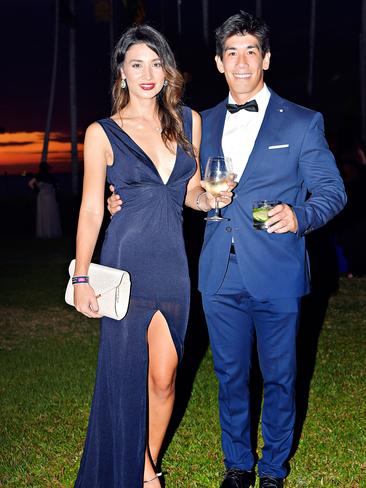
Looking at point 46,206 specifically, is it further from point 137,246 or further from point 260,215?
point 260,215

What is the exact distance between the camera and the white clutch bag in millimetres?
3980

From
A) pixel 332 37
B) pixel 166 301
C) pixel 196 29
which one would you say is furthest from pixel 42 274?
pixel 332 37

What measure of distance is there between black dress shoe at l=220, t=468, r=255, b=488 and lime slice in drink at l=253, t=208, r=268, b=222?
1.59 metres

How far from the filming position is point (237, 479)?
4.46 meters

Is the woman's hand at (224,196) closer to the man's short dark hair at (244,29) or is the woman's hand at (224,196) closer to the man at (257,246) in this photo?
the man at (257,246)

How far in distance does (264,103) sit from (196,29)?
4027cm

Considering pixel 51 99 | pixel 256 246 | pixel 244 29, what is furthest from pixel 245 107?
pixel 51 99

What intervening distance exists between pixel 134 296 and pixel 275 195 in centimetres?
94

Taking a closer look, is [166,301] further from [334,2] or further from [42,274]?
[334,2]

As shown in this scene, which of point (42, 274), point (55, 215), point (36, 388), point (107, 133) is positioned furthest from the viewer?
point (55, 215)

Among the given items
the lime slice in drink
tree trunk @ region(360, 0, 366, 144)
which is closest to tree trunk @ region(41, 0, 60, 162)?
tree trunk @ region(360, 0, 366, 144)

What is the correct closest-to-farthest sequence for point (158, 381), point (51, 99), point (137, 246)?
point (137, 246)
point (158, 381)
point (51, 99)

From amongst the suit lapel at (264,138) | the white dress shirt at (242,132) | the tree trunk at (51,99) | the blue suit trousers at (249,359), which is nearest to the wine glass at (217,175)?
the suit lapel at (264,138)

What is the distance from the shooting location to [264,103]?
173 inches
